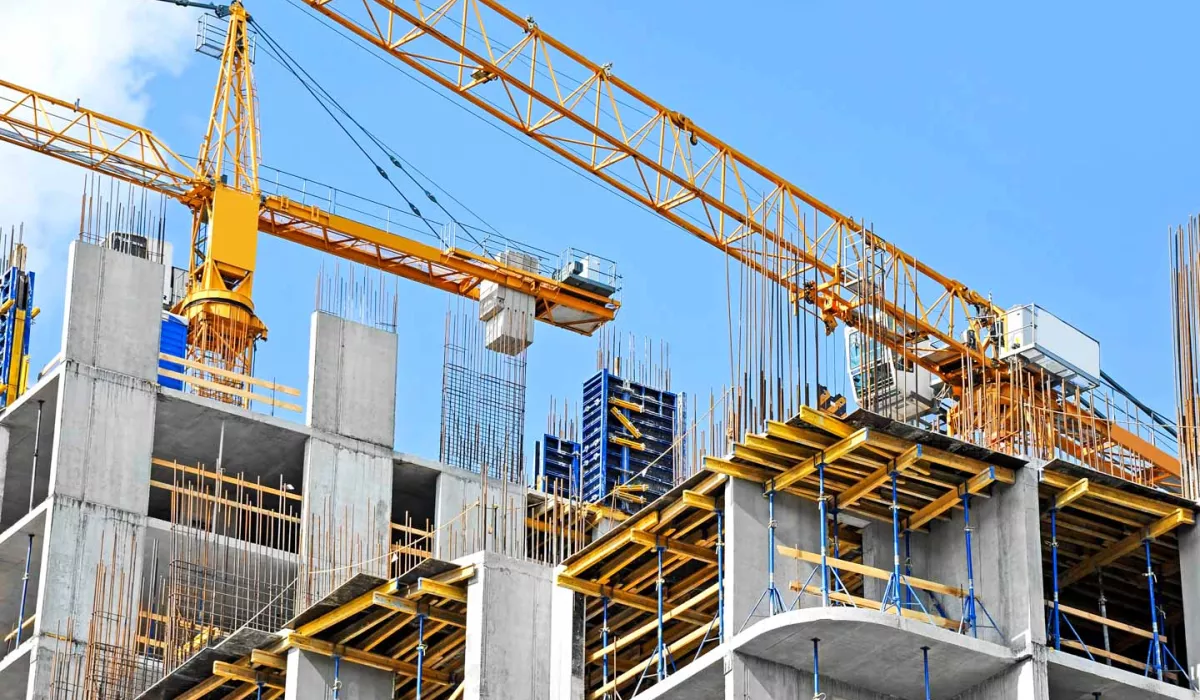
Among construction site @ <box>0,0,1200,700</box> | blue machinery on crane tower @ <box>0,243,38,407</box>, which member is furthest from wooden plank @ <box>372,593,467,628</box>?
blue machinery on crane tower @ <box>0,243,38,407</box>

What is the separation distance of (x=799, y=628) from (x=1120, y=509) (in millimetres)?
5932

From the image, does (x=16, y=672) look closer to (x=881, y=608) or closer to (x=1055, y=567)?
(x=881, y=608)

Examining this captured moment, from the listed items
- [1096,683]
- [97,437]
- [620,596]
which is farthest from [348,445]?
[1096,683]

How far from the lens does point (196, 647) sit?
157ft

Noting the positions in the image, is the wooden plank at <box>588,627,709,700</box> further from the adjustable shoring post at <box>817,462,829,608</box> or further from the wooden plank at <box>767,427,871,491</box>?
the wooden plank at <box>767,427,871,491</box>

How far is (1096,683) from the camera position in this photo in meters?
35.4

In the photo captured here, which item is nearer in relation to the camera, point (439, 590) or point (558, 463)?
point (439, 590)

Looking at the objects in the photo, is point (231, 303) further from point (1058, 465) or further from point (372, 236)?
point (1058, 465)

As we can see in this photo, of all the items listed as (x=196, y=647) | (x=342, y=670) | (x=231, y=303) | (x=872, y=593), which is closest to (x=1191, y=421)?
(x=872, y=593)

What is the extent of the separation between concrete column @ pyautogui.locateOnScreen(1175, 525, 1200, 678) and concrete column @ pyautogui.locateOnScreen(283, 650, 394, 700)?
13710 millimetres

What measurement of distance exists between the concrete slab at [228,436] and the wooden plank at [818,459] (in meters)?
21.8

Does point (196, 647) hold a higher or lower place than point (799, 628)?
higher

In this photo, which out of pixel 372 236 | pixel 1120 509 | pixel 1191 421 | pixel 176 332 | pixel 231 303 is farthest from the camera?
pixel 372 236

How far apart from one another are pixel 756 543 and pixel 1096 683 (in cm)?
548
